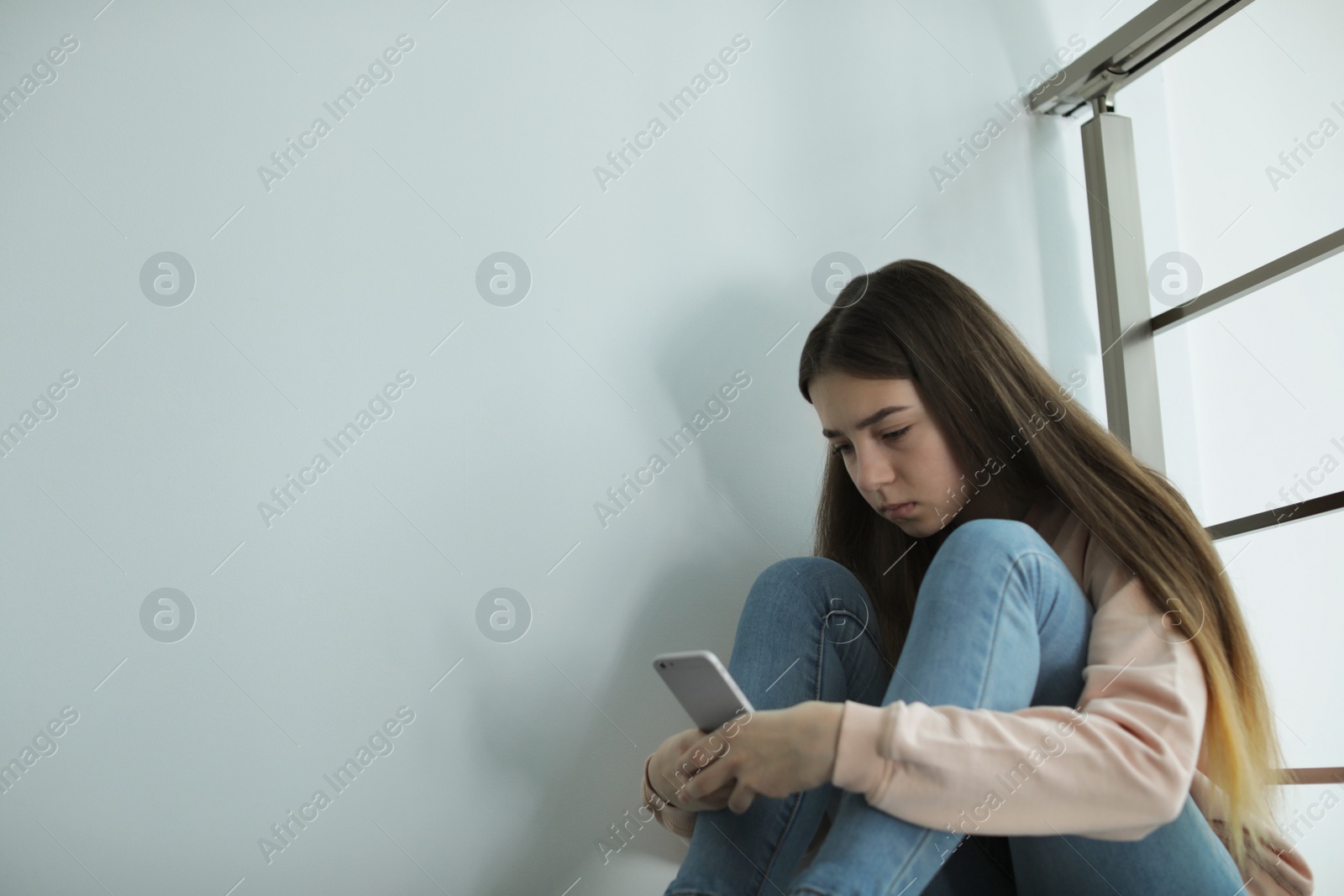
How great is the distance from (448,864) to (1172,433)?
127 cm

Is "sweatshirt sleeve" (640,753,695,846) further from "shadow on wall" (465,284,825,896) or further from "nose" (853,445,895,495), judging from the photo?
"nose" (853,445,895,495)

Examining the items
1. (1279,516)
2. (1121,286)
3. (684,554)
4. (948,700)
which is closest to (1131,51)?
(1121,286)

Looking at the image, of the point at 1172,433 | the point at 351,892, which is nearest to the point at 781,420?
the point at 1172,433

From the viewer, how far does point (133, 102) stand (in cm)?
121

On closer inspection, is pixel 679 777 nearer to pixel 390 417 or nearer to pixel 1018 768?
pixel 1018 768

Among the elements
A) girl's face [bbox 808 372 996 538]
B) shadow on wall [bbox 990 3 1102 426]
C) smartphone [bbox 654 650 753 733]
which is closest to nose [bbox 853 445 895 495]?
girl's face [bbox 808 372 996 538]

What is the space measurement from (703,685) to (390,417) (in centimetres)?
60

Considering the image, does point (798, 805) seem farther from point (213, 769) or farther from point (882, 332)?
point (213, 769)

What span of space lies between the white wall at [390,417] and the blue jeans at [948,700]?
12.7 inches

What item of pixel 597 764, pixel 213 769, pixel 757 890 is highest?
pixel 213 769

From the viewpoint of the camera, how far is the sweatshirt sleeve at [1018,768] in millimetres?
759

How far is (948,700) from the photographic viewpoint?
80 centimetres

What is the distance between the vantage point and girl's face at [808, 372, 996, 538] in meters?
1.15

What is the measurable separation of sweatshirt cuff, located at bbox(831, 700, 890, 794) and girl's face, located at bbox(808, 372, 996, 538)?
415 mm
